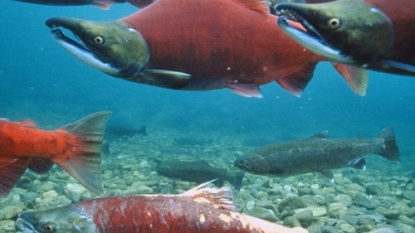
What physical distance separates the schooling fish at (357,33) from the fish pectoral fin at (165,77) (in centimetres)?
74

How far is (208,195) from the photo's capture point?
283 centimetres

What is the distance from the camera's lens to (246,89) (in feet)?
7.74

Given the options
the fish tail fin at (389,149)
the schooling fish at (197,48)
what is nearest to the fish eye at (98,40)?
the schooling fish at (197,48)

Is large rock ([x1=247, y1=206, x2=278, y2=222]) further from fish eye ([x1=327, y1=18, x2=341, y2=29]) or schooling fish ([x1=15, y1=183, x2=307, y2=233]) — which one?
fish eye ([x1=327, y1=18, x2=341, y2=29])

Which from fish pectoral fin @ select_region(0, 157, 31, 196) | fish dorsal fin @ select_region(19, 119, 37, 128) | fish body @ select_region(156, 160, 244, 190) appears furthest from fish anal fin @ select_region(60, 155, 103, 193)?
fish body @ select_region(156, 160, 244, 190)

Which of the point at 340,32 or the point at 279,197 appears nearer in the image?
the point at 340,32

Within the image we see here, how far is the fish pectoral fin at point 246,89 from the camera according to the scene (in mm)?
2318

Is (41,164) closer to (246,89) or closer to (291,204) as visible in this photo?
(246,89)

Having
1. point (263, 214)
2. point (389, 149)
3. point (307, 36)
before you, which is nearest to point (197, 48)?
point (307, 36)

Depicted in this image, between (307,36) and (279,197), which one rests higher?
(307,36)

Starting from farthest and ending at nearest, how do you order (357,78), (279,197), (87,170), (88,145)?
(279,197), (88,145), (87,170), (357,78)

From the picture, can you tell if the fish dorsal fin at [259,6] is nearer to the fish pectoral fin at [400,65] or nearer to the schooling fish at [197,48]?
the schooling fish at [197,48]

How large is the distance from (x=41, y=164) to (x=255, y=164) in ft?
12.2

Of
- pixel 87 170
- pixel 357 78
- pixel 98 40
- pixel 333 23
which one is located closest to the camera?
pixel 333 23
